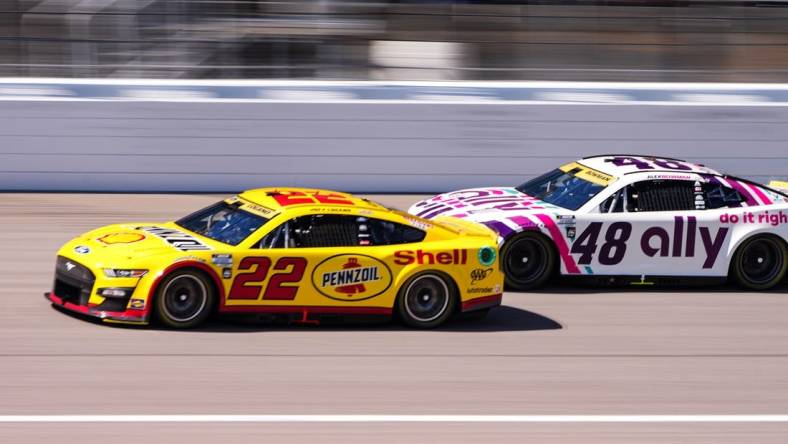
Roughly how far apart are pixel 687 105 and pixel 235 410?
11621 millimetres

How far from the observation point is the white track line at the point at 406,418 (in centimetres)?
758

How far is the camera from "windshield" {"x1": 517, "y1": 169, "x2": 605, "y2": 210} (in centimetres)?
1233

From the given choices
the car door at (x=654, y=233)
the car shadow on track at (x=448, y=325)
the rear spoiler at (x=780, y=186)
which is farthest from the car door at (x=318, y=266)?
the rear spoiler at (x=780, y=186)

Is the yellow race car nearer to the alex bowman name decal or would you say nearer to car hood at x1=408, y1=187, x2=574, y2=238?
the alex bowman name decal

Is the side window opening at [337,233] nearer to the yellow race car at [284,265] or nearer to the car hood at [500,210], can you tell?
the yellow race car at [284,265]

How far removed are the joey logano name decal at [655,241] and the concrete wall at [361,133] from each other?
210 inches

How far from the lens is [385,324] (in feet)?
34.2

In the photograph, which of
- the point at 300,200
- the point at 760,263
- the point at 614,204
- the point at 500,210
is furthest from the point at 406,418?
the point at 760,263

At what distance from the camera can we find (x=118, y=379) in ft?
27.7

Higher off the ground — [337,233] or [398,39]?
[398,39]

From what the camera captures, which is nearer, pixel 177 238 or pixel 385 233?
pixel 177 238

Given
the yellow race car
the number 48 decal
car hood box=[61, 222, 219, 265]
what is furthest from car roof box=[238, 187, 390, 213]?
the number 48 decal

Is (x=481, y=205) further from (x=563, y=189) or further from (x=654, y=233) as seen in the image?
(x=654, y=233)

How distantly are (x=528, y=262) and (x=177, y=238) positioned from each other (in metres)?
3.76
